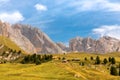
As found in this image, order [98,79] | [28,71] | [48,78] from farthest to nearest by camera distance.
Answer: [28,71]
[98,79]
[48,78]

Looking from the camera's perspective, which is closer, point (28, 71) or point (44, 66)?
point (28, 71)

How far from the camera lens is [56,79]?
433 ft

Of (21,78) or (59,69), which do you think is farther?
(59,69)

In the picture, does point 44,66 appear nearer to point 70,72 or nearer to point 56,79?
point 70,72

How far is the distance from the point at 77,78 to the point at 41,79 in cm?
1781

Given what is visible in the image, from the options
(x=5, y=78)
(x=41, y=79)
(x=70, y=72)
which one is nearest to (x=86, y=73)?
(x=70, y=72)

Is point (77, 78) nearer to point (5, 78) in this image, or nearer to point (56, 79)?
point (56, 79)

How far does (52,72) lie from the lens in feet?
500

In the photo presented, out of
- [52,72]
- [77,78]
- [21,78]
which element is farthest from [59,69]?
[21,78]

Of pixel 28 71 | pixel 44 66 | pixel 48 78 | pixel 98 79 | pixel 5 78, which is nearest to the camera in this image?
pixel 5 78

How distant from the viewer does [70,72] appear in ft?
493

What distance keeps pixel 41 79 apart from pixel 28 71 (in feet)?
89.8

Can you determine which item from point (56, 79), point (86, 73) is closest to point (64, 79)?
point (56, 79)

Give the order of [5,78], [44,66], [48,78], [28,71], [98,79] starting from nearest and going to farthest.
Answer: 1. [5,78]
2. [48,78]
3. [98,79]
4. [28,71]
5. [44,66]
